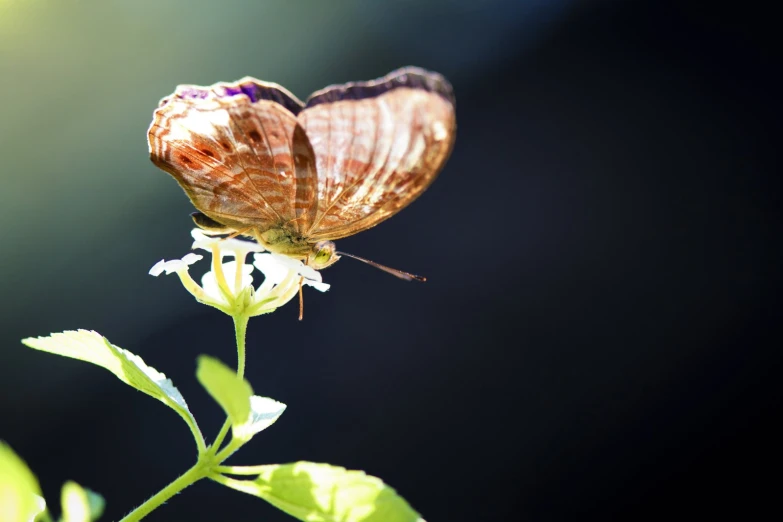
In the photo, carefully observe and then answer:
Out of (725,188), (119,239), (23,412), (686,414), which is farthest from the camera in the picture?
(725,188)

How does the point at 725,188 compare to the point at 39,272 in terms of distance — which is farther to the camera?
the point at 725,188

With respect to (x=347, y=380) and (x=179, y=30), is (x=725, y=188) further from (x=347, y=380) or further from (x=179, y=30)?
(x=179, y=30)

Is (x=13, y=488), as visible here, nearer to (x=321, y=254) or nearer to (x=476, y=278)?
(x=321, y=254)

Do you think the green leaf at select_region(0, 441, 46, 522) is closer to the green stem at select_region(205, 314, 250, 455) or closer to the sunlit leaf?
the sunlit leaf

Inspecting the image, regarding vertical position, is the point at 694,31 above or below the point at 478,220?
above

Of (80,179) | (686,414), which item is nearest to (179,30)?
(80,179)

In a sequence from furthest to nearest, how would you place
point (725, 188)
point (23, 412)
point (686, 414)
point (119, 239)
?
1. point (725, 188)
2. point (686, 414)
3. point (119, 239)
4. point (23, 412)

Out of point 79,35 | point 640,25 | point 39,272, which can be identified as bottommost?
point 39,272
